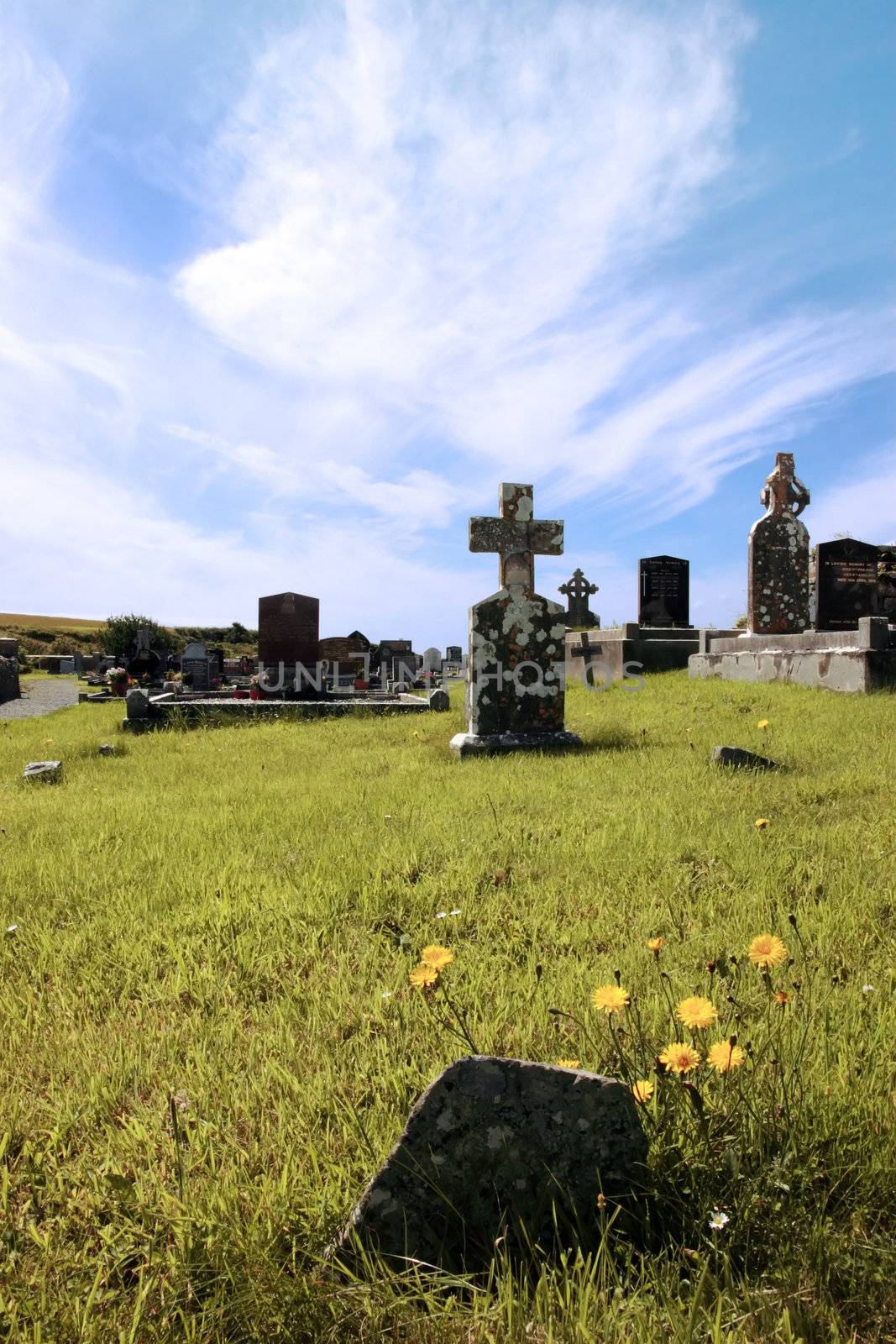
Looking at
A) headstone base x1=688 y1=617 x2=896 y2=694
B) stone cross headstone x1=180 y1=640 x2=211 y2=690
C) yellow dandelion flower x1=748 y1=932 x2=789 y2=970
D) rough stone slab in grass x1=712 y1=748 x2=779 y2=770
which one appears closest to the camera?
yellow dandelion flower x1=748 y1=932 x2=789 y2=970

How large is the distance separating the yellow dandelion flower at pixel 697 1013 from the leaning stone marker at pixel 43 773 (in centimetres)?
609

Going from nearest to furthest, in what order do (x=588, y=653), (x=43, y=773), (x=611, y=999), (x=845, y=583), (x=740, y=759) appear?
(x=611, y=999) → (x=740, y=759) → (x=43, y=773) → (x=845, y=583) → (x=588, y=653)

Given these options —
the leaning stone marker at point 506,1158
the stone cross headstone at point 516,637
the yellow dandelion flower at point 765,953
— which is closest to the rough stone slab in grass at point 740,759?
the stone cross headstone at point 516,637

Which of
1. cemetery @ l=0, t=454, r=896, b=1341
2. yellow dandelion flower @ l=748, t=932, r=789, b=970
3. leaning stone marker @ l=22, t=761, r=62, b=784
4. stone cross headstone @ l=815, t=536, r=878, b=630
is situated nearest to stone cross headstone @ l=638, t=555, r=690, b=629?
stone cross headstone @ l=815, t=536, r=878, b=630

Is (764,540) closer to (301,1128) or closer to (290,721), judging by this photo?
(290,721)

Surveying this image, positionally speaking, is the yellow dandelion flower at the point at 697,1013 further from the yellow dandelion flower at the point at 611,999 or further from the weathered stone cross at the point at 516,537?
the weathered stone cross at the point at 516,537

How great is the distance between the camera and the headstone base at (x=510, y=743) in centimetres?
699

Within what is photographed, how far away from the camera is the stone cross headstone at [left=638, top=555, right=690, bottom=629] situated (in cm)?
1850

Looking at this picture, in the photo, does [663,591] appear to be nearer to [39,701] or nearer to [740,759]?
[740,759]

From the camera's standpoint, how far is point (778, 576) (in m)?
13.1

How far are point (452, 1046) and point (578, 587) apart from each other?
1832 cm

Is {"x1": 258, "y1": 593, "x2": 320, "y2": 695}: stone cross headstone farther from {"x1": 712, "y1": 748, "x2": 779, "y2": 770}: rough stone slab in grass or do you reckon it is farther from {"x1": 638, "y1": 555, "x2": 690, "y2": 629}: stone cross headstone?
{"x1": 712, "y1": 748, "x2": 779, "y2": 770}: rough stone slab in grass

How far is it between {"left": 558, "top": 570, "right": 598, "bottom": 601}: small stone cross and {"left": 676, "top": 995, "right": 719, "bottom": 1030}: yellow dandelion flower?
18542mm

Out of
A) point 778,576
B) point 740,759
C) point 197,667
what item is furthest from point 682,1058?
point 197,667
